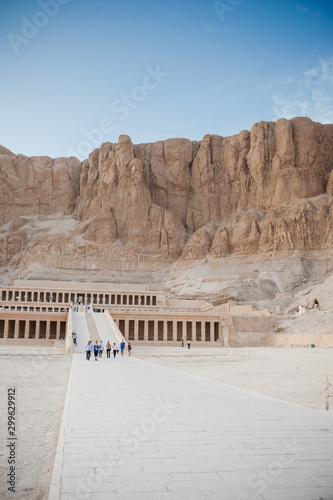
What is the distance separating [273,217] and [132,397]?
261ft

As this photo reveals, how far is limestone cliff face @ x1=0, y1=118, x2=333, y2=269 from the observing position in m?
88.1

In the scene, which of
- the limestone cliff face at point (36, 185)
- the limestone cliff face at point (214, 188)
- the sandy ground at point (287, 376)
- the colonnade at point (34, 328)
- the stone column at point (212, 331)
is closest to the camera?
the sandy ground at point (287, 376)

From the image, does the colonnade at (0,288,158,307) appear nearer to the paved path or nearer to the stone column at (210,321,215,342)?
the stone column at (210,321,215,342)

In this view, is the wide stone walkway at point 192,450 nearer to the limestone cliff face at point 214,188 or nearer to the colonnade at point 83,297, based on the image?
the colonnade at point 83,297

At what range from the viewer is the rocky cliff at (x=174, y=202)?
87750 millimetres

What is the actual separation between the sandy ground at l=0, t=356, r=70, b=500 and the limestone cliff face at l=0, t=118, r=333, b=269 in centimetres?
6733

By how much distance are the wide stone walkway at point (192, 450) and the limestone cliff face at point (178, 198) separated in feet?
243

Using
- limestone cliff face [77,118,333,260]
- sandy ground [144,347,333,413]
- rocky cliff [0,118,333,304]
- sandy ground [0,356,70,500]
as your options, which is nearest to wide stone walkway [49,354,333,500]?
sandy ground [0,356,70,500]

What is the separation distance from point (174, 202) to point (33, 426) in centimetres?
10386

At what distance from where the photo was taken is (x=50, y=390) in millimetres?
16500

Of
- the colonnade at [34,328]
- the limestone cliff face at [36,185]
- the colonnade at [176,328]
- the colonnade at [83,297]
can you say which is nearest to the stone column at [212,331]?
the colonnade at [176,328]

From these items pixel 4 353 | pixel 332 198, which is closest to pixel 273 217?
pixel 332 198

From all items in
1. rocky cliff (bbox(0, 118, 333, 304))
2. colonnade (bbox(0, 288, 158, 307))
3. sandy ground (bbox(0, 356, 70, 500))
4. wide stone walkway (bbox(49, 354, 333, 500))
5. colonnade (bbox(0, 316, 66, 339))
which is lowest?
colonnade (bbox(0, 316, 66, 339))

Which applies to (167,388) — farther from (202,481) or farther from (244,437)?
(202,481)
